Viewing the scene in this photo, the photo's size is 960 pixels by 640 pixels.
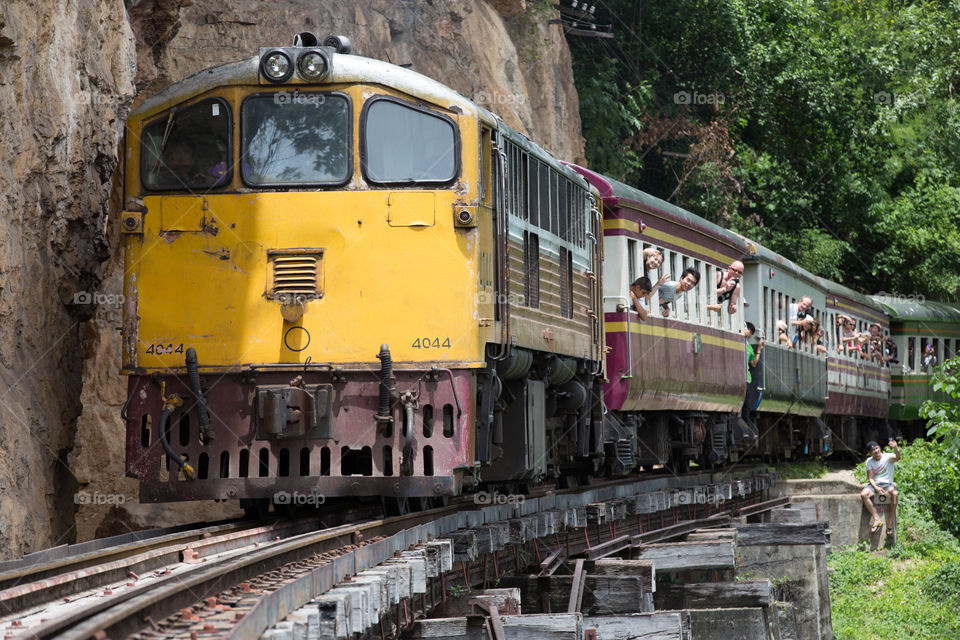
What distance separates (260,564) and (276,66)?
4.45 meters

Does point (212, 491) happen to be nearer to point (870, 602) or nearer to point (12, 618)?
point (12, 618)

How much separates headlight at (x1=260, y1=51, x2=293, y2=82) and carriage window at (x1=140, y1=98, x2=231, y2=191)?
478 mm

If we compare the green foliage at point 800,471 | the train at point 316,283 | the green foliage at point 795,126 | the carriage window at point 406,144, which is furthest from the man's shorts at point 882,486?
the green foliage at point 795,126

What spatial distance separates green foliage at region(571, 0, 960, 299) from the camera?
1346 inches

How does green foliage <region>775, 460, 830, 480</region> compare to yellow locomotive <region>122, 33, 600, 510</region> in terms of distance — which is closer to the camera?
yellow locomotive <region>122, 33, 600, 510</region>

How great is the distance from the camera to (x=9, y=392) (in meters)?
10.2

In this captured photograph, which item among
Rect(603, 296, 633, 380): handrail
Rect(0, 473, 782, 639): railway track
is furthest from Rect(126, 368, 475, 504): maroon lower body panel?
Rect(603, 296, 633, 380): handrail

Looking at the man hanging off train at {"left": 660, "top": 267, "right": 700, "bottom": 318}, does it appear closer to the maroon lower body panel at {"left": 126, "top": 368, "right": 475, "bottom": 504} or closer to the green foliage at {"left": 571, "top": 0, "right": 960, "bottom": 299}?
the maroon lower body panel at {"left": 126, "top": 368, "right": 475, "bottom": 504}

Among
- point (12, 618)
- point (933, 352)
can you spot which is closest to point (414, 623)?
point (12, 618)

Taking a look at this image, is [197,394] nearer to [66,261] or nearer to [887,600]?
[66,261]

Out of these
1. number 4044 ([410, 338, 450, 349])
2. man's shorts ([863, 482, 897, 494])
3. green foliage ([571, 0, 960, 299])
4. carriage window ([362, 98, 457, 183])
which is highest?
green foliage ([571, 0, 960, 299])

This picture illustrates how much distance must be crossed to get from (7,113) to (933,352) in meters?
28.6

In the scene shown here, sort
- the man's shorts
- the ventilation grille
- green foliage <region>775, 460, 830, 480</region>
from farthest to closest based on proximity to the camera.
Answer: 1. green foliage <region>775, 460, 830, 480</region>
2. the man's shorts
3. the ventilation grille

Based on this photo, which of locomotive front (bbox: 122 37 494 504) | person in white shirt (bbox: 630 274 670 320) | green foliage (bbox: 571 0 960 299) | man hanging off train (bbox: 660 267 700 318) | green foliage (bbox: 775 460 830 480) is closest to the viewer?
locomotive front (bbox: 122 37 494 504)
